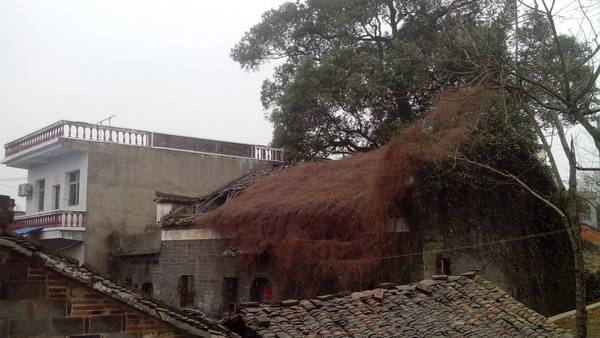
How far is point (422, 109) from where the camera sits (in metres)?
21.4

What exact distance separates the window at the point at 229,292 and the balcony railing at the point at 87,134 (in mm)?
7883

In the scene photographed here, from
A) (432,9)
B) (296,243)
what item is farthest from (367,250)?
(432,9)

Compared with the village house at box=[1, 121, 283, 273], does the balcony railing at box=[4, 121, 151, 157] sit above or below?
above

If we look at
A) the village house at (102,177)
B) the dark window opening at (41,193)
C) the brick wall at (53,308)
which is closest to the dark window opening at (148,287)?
the village house at (102,177)

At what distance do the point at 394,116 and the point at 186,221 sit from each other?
27.5 feet

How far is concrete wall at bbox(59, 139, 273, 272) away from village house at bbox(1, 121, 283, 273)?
0.03 meters

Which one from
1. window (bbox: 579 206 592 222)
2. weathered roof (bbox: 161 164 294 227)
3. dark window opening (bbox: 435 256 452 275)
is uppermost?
weathered roof (bbox: 161 164 294 227)

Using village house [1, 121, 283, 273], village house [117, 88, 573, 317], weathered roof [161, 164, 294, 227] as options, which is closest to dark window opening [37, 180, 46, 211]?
village house [1, 121, 283, 273]

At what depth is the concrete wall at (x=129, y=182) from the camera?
21.4 metres

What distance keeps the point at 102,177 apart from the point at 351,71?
983 cm

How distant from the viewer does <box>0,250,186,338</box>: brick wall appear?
6527 mm

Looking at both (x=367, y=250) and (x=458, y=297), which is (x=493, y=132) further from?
(x=458, y=297)

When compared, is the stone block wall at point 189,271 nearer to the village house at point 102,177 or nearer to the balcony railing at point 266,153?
the village house at point 102,177

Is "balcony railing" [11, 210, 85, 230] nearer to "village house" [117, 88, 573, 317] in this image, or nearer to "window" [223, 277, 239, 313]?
"village house" [117, 88, 573, 317]
